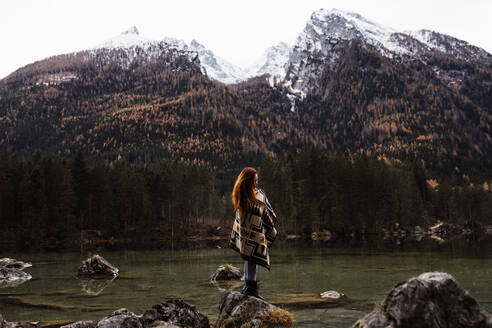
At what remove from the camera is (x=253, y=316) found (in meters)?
8.94

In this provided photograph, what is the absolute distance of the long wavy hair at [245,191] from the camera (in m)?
9.70

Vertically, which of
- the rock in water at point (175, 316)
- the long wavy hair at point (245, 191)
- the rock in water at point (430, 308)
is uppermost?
the long wavy hair at point (245, 191)

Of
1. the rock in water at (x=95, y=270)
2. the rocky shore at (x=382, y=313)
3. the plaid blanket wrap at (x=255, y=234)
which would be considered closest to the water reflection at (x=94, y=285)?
the rock in water at (x=95, y=270)

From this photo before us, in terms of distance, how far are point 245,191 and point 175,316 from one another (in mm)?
3670

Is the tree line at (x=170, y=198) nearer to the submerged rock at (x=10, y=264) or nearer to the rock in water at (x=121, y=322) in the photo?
the submerged rock at (x=10, y=264)

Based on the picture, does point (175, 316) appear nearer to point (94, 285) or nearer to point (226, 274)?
point (226, 274)

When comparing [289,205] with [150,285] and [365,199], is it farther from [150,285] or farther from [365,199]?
[150,285]

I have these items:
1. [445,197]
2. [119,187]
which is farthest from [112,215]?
[445,197]

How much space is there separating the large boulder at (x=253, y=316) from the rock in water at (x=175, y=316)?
1066 mm

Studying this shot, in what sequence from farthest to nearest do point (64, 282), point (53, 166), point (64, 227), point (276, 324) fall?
point (53, 166) → point (64, 227) → point (64, 282) → point (276, 324)

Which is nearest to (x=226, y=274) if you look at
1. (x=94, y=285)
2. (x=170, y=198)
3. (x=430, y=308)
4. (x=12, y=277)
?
(x=94, y=285)

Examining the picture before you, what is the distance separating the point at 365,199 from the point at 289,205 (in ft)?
→ 49.1

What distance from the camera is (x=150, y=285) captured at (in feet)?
63.3

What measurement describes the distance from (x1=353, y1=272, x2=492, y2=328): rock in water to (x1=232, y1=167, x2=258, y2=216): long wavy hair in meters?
3.66
